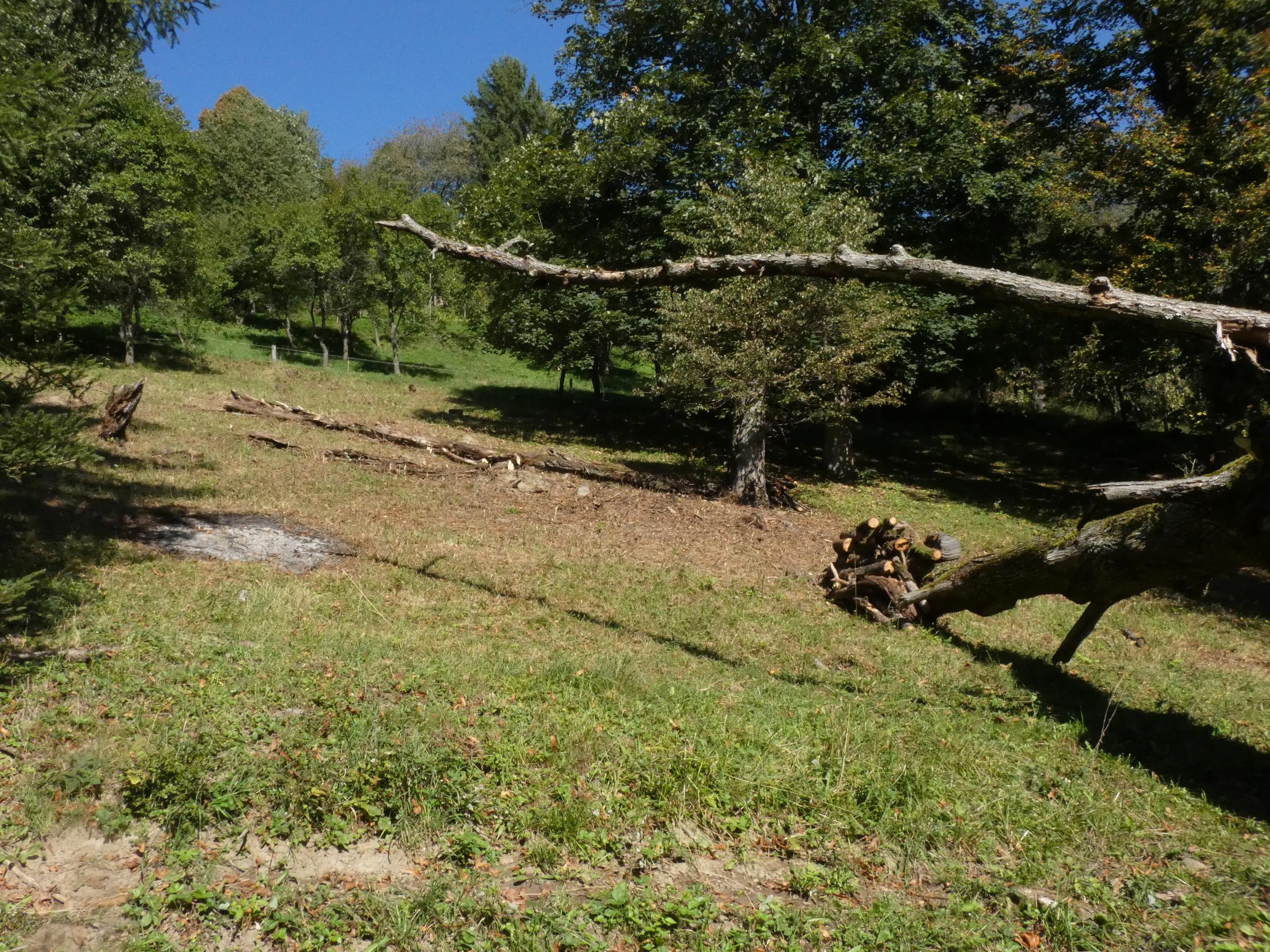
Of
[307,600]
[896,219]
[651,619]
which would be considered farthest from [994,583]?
[896,219]

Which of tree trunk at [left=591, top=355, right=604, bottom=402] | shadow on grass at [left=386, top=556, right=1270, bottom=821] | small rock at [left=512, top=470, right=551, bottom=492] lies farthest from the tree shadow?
shadow on grass at [left=386, top=556, right=1270, bottom=821]

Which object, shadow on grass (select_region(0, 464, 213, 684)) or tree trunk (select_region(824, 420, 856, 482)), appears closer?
shadow on grass (select_region(0, 464, 213, 684))

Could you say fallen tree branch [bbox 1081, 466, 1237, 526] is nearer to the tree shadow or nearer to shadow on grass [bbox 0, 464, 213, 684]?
shadow on grass [bbox 0, 464, 213, 684]

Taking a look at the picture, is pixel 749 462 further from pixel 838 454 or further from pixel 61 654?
pixel 61 654

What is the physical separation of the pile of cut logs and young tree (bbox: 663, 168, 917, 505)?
15.1ft

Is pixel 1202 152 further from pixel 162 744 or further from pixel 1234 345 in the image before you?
pixel 162 744

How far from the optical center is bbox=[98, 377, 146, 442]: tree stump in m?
14.0

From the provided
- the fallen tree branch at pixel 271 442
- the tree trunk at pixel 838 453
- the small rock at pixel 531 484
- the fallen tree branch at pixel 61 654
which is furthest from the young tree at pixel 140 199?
the tree trunk at pixel 838 453

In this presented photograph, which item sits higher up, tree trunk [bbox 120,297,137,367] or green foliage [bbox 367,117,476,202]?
green foliage [bbox 367,117,476,202]

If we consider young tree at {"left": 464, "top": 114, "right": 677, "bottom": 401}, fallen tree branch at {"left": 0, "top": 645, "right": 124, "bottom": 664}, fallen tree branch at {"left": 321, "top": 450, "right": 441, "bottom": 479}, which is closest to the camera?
fallen tree branch at {"left": 0, "top": 645, "right": 124, "bottom": 664}

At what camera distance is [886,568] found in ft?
30.4

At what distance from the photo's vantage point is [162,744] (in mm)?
4645

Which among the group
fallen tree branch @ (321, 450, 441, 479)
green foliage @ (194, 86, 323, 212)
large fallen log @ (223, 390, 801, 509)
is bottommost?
fallen tree branch @ (321, 450, 441, 479)

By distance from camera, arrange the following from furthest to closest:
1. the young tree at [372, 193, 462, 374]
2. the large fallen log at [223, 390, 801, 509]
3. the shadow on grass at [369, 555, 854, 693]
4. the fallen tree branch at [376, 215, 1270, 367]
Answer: the young tree at [372, 193, 462, 374] → the large fallen log at [223, 390, 801, 509] → the shadow on grass at [369, 555, 854, 693] → the fallen tree branch at [376, 215, 1270, 367]
